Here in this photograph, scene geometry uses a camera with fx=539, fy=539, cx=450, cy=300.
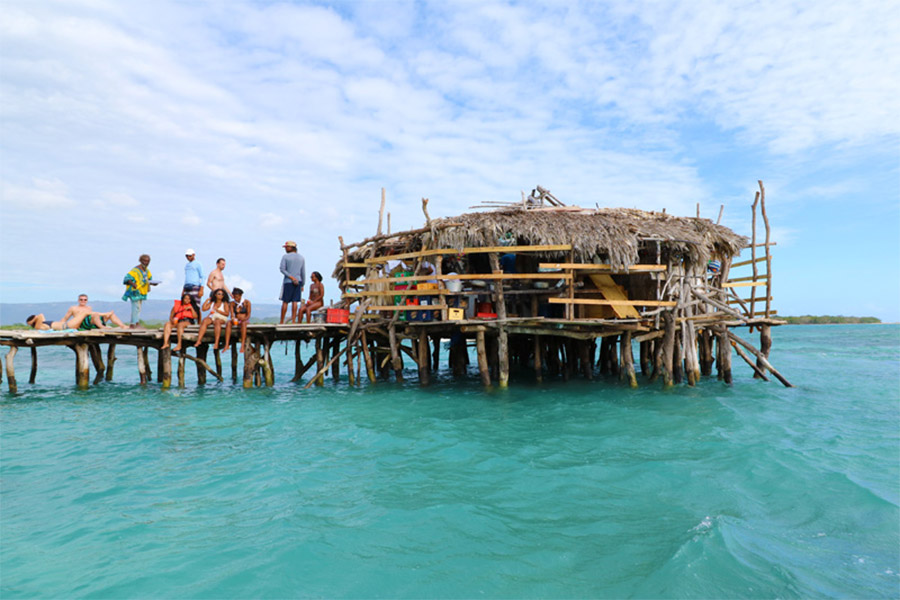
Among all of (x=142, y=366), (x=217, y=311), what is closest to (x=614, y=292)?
(x=217, y=311)

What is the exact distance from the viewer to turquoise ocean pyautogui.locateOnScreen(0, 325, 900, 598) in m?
5.26

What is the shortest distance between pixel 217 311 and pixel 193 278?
1.12 meters

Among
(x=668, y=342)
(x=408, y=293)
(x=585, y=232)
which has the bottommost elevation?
(x=668, y=342)

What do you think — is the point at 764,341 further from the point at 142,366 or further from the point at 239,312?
the point at 142,366

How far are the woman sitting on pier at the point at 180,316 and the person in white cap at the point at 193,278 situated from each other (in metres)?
0.13

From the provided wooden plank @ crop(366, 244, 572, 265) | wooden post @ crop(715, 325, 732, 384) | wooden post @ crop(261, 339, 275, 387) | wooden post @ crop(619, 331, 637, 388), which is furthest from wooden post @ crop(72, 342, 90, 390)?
wooden post @ crop(715, 325, 732, 384)

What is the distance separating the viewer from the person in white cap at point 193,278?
15.0m

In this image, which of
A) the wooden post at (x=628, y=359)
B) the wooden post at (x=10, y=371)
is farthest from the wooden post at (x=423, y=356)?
the wooden post at (x=10, y=371)

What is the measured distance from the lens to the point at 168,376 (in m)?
16.4

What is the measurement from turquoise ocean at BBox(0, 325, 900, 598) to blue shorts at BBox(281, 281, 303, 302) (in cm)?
404

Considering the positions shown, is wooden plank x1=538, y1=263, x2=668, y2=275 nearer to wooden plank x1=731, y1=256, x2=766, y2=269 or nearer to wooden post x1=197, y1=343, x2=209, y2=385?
wooden plank x1=731, y1=256, x2=766, y2=269

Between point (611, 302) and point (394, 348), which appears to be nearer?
point (611, 302)

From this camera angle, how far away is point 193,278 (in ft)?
49.6

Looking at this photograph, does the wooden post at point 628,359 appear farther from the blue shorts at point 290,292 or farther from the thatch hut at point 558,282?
the blue shorts at point 290,292
